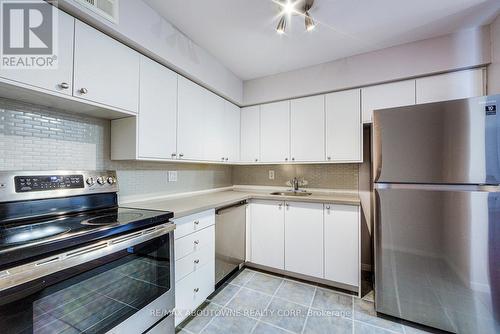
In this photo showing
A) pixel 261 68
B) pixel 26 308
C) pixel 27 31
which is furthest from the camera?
pixel 261 68

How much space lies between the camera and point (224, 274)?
2084 mm

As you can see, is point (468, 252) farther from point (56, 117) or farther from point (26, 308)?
point (56, 117)

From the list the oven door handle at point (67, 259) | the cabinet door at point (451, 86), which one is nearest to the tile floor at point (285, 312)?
the oven door handle at point (67, 259)

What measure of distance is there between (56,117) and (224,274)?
184 centimetres

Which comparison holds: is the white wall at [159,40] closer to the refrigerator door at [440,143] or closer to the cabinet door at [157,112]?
the cabinet door at [157,112]

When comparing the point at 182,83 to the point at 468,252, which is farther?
the point at 182,83

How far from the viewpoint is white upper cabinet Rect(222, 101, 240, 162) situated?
2598 mm

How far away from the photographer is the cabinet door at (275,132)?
259 centimetres

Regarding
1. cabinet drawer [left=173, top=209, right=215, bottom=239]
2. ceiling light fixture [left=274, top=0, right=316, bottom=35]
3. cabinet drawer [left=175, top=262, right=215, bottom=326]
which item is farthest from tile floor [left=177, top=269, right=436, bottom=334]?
ceiling light fixture [left=274, top=0, right=316, bottom=35]

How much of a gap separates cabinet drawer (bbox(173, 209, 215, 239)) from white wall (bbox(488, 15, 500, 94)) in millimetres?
2474

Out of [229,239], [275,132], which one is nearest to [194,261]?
[229,239]

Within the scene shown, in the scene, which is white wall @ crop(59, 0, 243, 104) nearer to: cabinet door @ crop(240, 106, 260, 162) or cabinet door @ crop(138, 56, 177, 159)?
cabinet door @ crop(138, 56, 177, 159)

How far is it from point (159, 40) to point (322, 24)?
1.30m

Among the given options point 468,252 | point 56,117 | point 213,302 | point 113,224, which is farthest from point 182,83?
point 468,252
